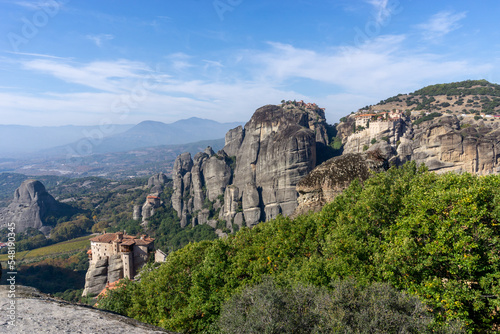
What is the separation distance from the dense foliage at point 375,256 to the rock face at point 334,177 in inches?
182

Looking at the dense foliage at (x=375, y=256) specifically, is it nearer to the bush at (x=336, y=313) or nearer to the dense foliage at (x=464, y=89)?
the bush at (x=336, y=313)

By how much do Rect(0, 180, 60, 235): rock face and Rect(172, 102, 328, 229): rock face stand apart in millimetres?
72372

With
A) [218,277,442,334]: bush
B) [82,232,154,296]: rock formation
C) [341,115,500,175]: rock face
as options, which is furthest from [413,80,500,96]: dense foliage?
[218,277,442,334]: bush

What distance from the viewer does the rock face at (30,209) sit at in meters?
129

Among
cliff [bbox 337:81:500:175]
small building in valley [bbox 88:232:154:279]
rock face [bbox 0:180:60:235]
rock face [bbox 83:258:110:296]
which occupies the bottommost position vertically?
rock face [bbox 0:180:60:235]

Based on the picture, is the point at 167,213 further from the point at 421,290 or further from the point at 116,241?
the point at 421,290

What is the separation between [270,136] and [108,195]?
407 feet

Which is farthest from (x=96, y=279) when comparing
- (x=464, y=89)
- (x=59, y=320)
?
(x=464, y=89)

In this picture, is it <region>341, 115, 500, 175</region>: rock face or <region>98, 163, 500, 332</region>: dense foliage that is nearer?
<region>98, 163, 500, 332</region>: dense foliage

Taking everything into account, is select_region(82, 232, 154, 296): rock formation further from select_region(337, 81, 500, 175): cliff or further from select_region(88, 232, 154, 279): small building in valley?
select_region(337, 81, 500, 175): cliff

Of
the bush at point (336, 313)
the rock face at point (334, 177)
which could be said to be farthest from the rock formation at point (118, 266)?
the bush at point (336, 313)

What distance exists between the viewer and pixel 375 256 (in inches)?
490

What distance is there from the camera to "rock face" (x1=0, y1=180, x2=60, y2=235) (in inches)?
5094

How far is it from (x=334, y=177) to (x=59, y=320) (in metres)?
21.5
